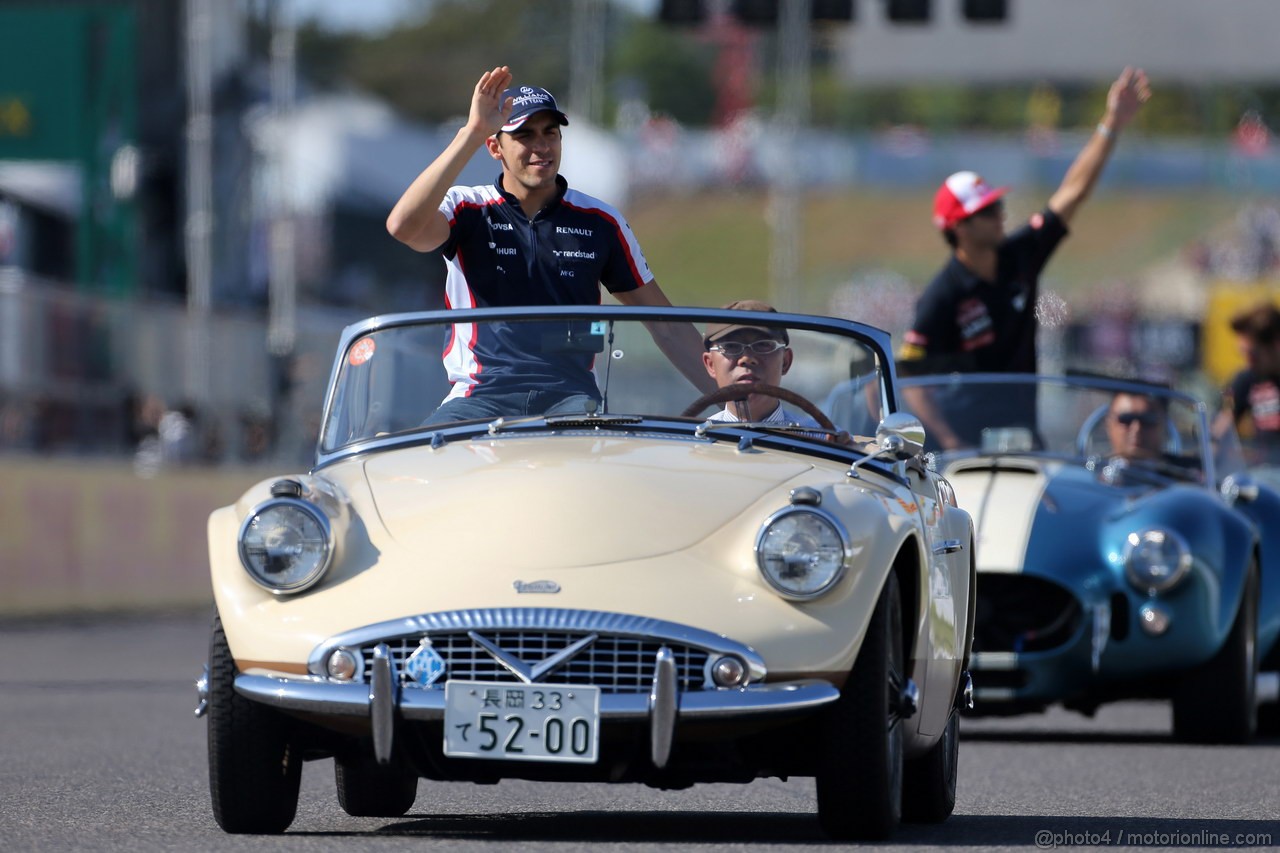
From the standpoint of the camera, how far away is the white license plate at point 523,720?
5312 millimetres

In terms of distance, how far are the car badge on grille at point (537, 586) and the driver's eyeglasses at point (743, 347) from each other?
1.34 meters

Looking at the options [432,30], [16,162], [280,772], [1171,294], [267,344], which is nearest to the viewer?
[280,772]

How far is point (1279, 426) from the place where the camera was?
13195 millimetres

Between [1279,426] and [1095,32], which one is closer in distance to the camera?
[1279,426]

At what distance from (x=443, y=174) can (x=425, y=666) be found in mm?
1972

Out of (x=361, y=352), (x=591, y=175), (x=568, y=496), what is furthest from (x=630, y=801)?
(x=591, y=175)

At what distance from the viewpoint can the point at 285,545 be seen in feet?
18.7

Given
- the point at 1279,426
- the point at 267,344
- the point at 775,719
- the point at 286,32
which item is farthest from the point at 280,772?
the point at 286,32

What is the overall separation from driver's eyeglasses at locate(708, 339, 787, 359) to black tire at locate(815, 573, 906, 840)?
3.48 feet

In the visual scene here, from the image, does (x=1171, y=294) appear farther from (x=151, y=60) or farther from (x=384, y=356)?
(x=384, y=356)

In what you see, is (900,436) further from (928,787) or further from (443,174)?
(443,174)

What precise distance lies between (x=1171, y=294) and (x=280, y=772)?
68804mm

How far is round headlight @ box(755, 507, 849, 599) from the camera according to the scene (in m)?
5.56

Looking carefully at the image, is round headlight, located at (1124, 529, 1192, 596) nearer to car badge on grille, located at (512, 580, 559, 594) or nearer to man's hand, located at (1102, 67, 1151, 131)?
man's hand, located at (1102, 67, 1151, 131)
